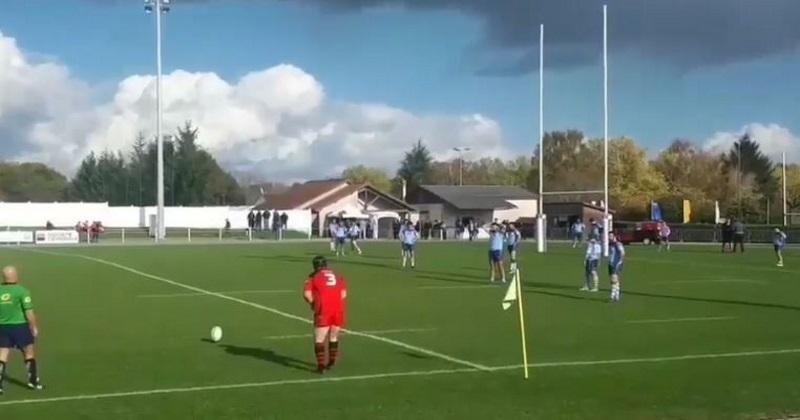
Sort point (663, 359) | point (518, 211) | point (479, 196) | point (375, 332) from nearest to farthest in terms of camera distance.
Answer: point (663, 359)
point (375, 332)
point (479, 196)
point (518, 211)

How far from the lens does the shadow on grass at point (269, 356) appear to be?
48.6 ft

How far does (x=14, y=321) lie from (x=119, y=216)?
85965 mm

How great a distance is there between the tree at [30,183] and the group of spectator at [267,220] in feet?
172

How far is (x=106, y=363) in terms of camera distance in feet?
49.2

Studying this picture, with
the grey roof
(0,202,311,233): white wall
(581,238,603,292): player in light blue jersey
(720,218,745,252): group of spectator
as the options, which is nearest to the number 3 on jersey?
(581,238,603,292): player in light blue jersey

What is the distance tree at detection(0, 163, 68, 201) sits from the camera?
137 metres

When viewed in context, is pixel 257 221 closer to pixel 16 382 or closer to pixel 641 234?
pixel 641 234

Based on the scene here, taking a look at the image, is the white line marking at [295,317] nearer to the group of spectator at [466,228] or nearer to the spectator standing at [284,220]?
the group of spectator at [466,228]

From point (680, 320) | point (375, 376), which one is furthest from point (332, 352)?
point (680, 320)

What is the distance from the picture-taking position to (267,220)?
8912 cm

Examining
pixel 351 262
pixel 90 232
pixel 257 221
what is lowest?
pixel 351 262

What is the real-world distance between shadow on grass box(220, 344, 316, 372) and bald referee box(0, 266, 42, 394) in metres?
3.57

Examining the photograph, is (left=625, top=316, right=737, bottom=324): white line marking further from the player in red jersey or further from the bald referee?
the bald referee

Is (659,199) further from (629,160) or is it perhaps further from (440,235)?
(440,235)
